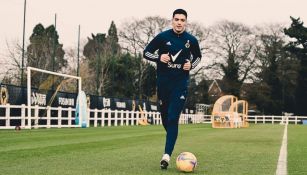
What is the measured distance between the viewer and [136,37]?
208 feet

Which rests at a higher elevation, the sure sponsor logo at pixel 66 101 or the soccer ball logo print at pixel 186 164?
the sure sponsor logo at pixel 66 101

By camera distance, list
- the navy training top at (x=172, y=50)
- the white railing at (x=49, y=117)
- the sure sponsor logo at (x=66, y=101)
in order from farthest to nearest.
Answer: the sure sponsor logo at (x=66, y=101), the white railing at (x=49, y=117), the navy training top at (x=172, y=50)


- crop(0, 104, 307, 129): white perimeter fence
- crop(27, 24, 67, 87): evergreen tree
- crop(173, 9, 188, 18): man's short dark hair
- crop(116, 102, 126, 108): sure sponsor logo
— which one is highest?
crop(27, 24, 67, 87): evergreen tree

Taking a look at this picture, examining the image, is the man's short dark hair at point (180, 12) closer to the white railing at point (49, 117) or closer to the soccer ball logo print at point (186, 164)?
the soccer ball logo print at point (186, 164)

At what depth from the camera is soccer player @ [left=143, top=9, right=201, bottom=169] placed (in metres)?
7.56

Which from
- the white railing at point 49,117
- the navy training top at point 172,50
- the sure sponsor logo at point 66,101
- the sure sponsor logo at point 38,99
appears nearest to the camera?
the navy training top at point 172,50

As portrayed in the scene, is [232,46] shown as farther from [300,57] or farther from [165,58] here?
[165,58]

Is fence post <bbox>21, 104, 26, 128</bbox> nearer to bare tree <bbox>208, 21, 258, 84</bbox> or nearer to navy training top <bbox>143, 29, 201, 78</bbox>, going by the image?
navy training top <bbox>143, 29, 201, 78</bbox>

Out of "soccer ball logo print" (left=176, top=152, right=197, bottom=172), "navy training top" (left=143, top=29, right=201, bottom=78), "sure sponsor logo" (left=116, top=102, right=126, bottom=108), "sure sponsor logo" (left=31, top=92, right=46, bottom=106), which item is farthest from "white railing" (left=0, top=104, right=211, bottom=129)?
"soccer ball logo print" (left=176, top=152, right=197, bottom=172)

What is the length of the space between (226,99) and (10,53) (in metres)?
22.3

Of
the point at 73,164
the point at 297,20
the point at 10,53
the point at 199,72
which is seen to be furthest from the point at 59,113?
the point at 297,20

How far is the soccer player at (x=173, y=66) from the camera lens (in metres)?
7.56

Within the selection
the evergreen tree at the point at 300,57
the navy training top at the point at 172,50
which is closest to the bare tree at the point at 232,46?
the evergreen tree at the point at 300,57

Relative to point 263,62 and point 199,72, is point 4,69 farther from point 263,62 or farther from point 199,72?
point 263,62
